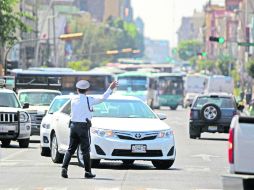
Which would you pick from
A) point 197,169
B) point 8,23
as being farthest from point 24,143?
point 8,23

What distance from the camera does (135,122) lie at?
23016mm

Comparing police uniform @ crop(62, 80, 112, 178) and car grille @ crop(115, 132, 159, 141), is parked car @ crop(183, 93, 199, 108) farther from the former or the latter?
police uniform @ crop(62, 80, 112, 178)

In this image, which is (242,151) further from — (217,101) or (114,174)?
(217,101)

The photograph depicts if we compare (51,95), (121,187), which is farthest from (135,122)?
(51,95)

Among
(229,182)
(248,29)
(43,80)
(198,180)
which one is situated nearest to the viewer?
(229,182)

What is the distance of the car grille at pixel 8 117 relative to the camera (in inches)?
1259

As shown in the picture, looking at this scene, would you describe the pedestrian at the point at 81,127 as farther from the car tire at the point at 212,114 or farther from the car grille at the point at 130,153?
the car tire at the point at 212,114

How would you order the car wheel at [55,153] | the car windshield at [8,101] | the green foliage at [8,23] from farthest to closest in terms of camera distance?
1. the green foliage at [8,23]
2. the car windshield at [8,101]
3. the car wheel at [55,153]

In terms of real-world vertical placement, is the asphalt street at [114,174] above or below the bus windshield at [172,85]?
above

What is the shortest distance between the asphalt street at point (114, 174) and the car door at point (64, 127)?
488 mm

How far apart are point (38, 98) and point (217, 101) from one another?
663cm

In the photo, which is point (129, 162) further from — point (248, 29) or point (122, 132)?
point (248, 29)

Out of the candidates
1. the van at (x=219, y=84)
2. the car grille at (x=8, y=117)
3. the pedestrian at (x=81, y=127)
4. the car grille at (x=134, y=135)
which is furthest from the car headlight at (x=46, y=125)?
the van at (x=219, y=84)

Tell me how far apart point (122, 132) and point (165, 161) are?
3.85ft
